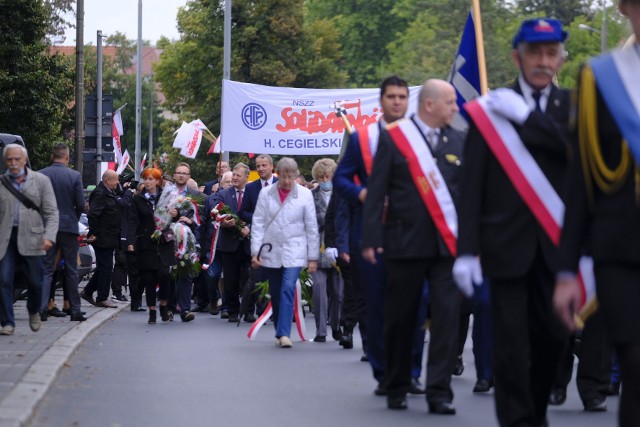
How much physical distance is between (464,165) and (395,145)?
8.24 ft

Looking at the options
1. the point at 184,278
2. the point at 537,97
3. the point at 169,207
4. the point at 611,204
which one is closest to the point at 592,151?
the point at 611,204

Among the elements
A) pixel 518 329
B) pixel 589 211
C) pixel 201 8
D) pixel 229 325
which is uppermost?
pixel 201 8

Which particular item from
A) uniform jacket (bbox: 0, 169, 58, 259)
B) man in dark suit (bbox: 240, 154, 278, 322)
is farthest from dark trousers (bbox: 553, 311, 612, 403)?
man in dark suit (bbox: 240, 154, 278, 322)

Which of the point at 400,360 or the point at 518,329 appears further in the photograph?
the point at 400,360

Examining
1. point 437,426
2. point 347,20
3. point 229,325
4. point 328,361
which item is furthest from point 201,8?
point 437,426

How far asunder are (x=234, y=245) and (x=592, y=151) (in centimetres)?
1419

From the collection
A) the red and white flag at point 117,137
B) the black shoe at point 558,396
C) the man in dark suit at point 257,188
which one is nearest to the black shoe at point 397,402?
the black shoe at point 558,396

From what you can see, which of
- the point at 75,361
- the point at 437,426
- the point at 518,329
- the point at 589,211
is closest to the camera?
the point at 589,211

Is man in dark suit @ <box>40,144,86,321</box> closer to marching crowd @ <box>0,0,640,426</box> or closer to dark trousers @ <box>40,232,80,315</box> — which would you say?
dark trousers @ <box>40,232,80,315</box>

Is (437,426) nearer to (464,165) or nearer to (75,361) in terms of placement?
(464,165)

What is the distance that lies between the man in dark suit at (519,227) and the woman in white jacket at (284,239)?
8002 millimetres

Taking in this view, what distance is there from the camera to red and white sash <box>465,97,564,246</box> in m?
6.35

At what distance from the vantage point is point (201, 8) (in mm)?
71688

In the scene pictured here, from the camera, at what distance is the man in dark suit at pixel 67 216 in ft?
56.3
